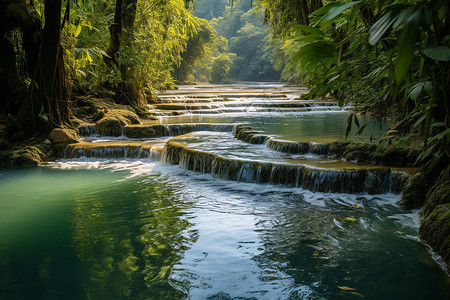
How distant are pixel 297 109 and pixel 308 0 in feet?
16.4

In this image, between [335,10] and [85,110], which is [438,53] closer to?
[335,10]

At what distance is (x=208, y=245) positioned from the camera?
4.45 meters

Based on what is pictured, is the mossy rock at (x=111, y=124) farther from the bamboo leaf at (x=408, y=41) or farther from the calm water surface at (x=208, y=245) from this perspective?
the bamboo leaf at (x=408, y=41)

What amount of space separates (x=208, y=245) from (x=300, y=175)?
2.68 meters

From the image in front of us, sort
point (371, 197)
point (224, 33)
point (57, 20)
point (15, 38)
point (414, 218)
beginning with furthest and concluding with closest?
point (224, 33) → point (15, 38) → point (57, 20) → point (371, 197) → point (414, 218)

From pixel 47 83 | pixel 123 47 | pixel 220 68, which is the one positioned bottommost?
pixel 47 83

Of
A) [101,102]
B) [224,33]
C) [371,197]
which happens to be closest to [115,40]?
[101,102]

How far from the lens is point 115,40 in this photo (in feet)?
43.1

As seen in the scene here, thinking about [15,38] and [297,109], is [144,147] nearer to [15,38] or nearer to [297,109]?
[15,38]

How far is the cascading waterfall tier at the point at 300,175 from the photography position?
606 cm

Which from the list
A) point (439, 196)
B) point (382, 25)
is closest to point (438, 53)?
point (382, 25)

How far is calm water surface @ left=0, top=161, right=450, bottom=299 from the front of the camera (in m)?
3.49

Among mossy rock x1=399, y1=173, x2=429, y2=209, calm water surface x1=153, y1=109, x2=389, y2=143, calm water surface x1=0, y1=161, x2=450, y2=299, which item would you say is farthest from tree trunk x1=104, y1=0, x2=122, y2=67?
mossy rock x1=399, y1=173, x2=429, y2=209

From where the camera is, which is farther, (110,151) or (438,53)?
(110,151)
